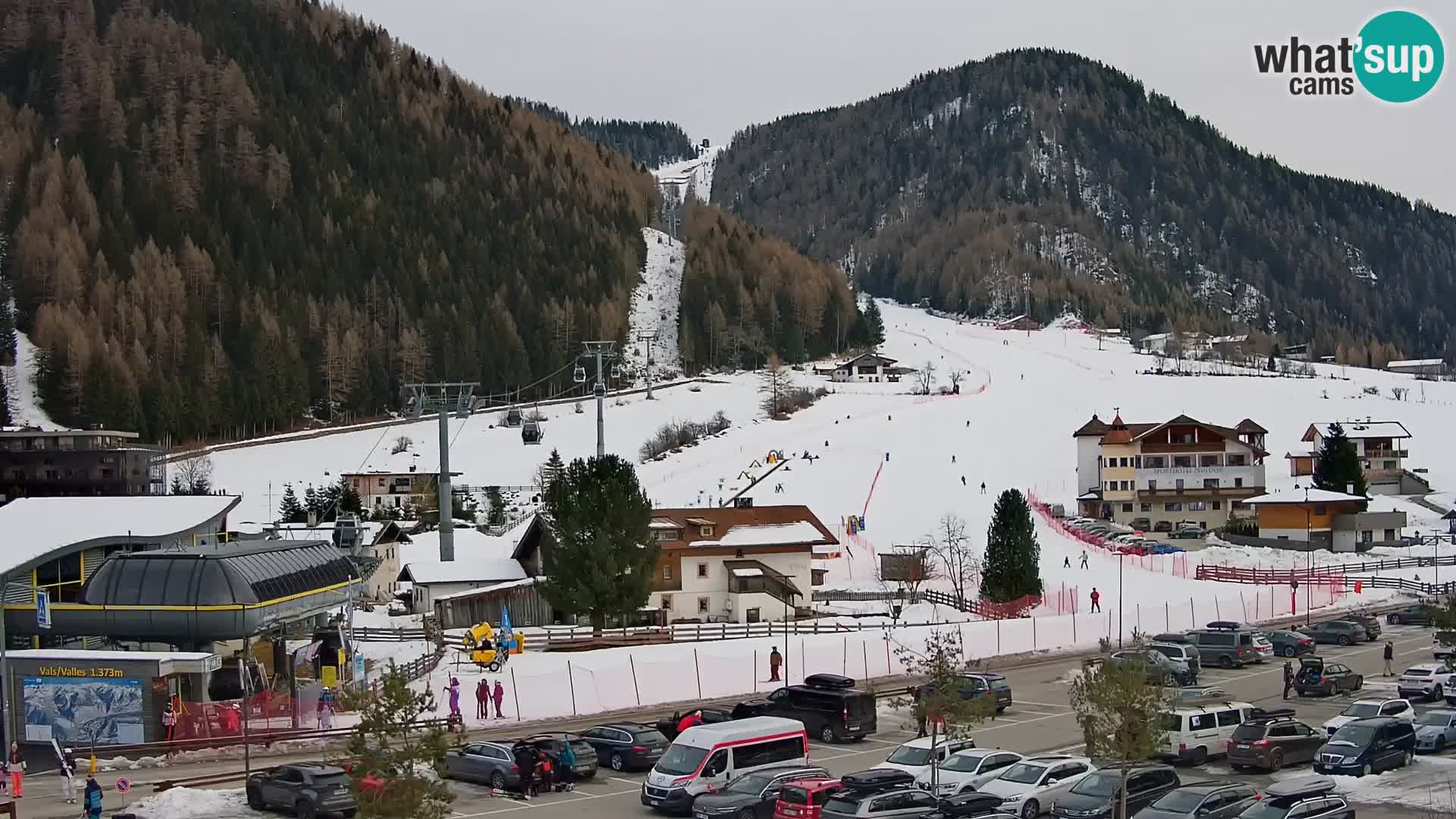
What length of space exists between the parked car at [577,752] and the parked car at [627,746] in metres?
0.53

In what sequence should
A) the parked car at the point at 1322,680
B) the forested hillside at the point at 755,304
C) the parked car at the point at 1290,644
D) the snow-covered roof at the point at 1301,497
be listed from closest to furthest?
the parked car at the point at 1322,680, the parked car at the point at 1290,644, the snow-covered roof at the point at 1301,497, the forested hillside at the point at 755,304

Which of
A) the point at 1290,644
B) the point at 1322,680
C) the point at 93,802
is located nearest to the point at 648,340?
the point at 1290,644

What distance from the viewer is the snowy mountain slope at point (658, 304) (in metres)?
153

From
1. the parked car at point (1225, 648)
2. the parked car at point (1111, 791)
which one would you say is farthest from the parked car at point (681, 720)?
the parked car at point (1225, 648)

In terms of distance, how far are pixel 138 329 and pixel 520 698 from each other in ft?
351

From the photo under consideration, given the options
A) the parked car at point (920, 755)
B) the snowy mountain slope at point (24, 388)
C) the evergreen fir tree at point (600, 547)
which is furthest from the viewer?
the snowy mountain slope at point (24, 388)

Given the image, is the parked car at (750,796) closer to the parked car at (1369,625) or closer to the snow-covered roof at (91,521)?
the snow-covered roof at (91,521)

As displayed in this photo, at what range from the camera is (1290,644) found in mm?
41469

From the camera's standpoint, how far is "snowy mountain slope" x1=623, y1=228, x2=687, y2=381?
153 meters

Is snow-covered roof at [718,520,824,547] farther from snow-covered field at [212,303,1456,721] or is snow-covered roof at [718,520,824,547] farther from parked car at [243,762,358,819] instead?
parked car at [243,762,358,819]

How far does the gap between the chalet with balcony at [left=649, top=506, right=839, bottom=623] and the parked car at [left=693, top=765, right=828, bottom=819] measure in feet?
81.5

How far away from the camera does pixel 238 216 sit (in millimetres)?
157250

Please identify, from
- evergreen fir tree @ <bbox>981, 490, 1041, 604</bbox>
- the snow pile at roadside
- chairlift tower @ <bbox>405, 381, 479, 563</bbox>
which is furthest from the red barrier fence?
the snow pile at roadside

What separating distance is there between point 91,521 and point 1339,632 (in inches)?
1347
